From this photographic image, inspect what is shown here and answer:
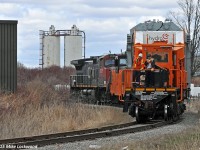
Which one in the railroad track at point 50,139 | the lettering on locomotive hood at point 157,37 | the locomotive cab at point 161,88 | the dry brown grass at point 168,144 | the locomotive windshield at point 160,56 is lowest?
the railroad track at point 50,139

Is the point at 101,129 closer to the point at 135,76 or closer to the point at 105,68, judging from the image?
the point at 135,76

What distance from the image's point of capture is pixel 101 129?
1495 cm

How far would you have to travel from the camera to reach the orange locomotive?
1709 cm

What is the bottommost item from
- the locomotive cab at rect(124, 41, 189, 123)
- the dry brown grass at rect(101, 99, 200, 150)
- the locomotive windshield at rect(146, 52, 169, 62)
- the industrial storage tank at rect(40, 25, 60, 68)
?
the dry brown grass at rect(101, 99, 200, 150)

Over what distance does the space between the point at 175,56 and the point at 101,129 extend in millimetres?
5428

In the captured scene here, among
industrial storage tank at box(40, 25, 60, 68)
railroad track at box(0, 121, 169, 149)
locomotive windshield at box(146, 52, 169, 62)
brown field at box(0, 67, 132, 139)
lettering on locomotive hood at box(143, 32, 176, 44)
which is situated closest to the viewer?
railroad track at box(0, 121, 169, 149)

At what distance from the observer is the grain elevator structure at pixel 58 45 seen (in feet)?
249

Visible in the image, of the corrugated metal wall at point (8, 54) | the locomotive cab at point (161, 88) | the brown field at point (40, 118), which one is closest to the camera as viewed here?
the brown field at point (40, 118)

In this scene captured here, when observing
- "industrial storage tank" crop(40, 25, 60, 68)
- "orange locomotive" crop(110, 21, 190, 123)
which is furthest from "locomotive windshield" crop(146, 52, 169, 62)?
"industrial storage tank" crop(40, 25, 60, 68)

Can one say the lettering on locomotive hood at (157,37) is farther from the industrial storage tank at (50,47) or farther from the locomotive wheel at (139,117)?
the industrial storage tank at (50,47)

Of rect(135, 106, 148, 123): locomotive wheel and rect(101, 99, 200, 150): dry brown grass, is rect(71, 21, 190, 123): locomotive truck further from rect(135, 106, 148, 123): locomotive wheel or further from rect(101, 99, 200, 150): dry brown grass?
rect(101, 99, 200, 150): dry brown grass

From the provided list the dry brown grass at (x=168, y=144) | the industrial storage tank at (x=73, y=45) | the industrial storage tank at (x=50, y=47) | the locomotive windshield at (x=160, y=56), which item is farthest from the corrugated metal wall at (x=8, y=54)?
the industrial storage tank at (x=50, y=47)

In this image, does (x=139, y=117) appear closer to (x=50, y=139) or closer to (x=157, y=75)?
(x=157, y=75)

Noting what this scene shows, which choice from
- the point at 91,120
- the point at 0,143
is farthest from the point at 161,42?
the point at 0,143
